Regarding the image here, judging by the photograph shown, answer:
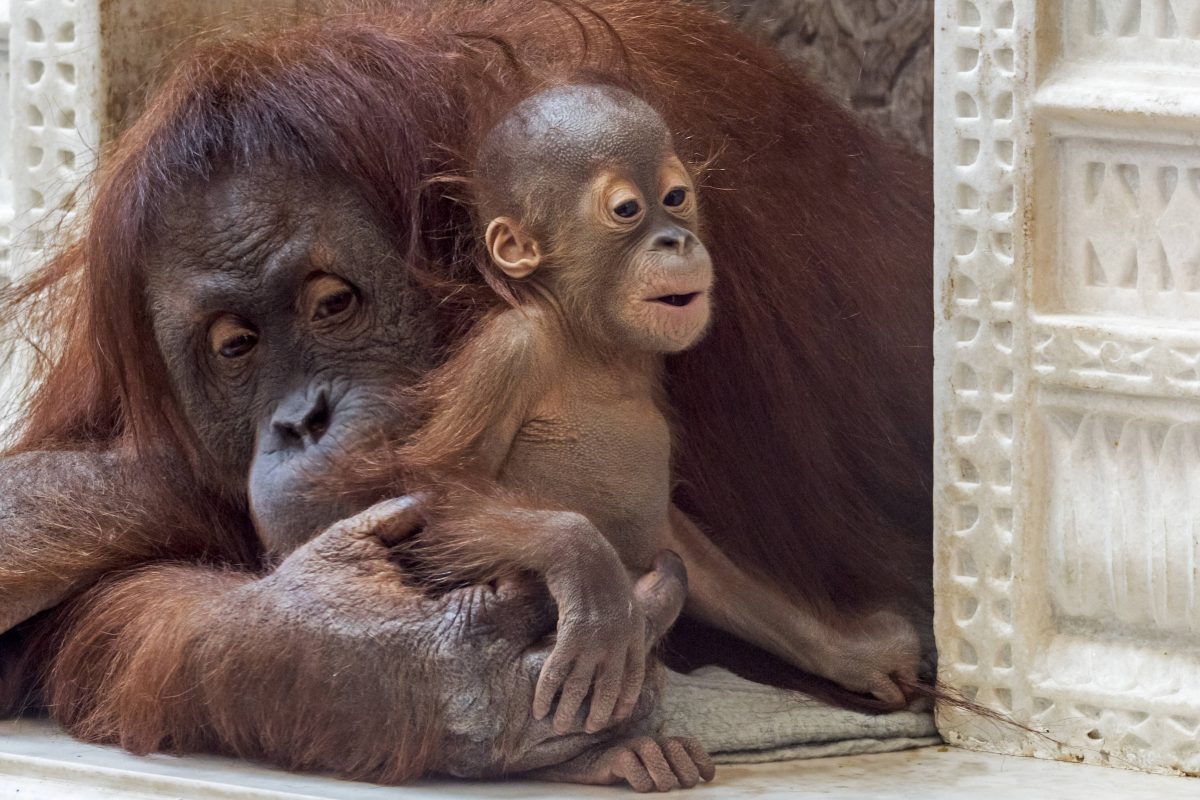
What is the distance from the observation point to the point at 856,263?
2.14 metres

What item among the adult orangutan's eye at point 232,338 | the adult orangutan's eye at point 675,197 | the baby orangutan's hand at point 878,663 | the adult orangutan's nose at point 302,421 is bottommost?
the baby orangutan's hand at point 878,663

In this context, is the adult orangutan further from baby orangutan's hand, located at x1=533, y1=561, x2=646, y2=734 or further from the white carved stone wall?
the white carved stone wall

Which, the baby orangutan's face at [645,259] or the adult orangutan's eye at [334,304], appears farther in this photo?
the adult orangutan's eye at [334,304]

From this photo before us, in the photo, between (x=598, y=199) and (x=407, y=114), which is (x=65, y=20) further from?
(x=598, y=199)

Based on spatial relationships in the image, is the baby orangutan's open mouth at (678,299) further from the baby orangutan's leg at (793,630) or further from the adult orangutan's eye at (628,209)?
the baby orangutan's leg at (793,630)

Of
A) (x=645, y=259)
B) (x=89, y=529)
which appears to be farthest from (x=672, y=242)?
(x=89, y=529)

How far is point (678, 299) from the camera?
1800 millimetres

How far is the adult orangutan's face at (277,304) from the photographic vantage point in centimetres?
187

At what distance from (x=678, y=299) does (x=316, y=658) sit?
47 centimetres

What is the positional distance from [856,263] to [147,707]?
35.6 inches

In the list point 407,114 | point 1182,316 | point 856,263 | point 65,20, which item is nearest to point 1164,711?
point 1182,316

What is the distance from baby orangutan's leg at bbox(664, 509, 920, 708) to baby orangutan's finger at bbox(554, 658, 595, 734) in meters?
0.29

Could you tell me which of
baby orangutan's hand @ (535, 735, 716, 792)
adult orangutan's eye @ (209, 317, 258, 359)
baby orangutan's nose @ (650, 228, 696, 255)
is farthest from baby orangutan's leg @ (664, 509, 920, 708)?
adult orangutan's eye @ (209, 317, 258, 359)

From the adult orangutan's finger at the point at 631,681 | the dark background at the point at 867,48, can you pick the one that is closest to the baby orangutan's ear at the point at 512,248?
the adult orangutan's finger at the point at 631,681
